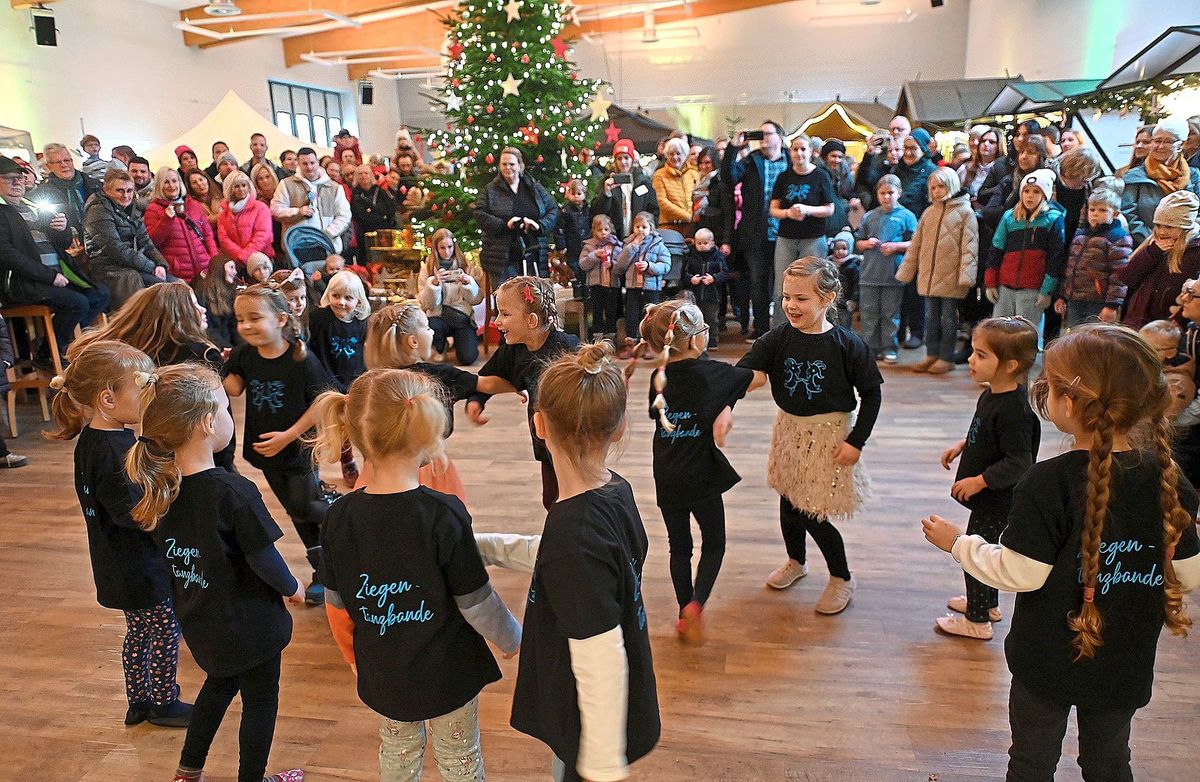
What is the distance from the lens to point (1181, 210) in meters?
3.67

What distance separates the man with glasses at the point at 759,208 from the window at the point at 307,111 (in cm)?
1079

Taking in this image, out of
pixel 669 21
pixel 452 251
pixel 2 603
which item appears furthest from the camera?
pixel 669 21

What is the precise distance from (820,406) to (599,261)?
426 cm

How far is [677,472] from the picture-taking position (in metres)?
2.30

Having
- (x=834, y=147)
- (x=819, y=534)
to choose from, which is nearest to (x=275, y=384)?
(x=819, y=534)

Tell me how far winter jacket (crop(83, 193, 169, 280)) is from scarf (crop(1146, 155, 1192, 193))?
20.1 ft

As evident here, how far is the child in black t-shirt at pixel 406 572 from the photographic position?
4.70 ft

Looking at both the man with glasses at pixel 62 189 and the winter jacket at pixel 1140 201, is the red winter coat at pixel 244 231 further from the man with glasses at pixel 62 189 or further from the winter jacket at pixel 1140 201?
the winter jacket at pixel 1140 201

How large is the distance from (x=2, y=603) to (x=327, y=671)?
1.39m

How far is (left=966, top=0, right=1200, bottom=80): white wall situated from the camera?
8.25m

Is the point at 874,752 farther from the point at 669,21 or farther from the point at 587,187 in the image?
the point at 669,21

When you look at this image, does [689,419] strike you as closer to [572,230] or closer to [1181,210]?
[1181,210]

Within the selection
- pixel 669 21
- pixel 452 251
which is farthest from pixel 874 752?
pixel 669 21

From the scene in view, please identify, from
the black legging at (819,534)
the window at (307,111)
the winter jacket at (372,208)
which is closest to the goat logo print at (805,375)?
the black legging at (819,534)
